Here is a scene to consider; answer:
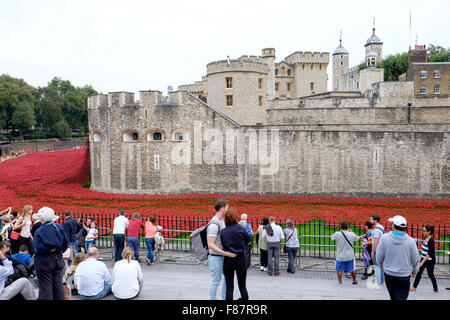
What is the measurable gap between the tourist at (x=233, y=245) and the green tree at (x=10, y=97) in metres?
75.4

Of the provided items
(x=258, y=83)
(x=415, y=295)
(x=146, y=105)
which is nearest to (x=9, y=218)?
(x=415, y=295)

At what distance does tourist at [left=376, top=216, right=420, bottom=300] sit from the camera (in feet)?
22.2

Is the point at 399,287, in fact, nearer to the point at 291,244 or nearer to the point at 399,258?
the point at 399,258

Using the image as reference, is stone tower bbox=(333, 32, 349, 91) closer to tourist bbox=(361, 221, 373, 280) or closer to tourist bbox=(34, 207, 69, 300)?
tourist bbox=(361, 221, 373, 280)

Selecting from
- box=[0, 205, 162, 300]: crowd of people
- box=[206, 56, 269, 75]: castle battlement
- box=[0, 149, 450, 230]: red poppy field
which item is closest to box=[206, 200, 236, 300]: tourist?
box=[0, 205, 162, 300]: crowd of people

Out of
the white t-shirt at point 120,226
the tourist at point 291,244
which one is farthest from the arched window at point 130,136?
the tourist at point 291,244

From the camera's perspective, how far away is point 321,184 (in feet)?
93.3

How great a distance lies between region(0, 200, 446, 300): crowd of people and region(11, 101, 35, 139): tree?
66402 millimetres

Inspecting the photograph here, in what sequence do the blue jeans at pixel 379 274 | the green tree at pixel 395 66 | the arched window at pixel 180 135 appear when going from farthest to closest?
the green tree at pixel 395 66 → the arched window at pixel 180 135 → the blue jeans at pixel 379 274

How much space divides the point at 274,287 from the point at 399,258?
148 inches

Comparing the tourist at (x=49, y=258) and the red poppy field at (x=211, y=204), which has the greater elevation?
the tourist at (x=49, y=258)

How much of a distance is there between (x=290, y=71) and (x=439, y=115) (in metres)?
31.4

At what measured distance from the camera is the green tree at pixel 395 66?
6888 cm

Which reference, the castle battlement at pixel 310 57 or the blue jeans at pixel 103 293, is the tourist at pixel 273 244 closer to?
the blue jeans at pixel 103 293
